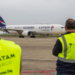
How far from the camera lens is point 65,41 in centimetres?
232

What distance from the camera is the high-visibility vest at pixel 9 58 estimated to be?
151 centimetres

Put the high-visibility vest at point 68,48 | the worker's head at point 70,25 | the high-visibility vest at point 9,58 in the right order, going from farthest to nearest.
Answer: the worker's head at point 70,25
the high-visibility vest at point 68,48
the high-visibility vest at point 9,58

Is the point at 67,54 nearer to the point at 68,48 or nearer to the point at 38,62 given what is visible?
the point at 68,48

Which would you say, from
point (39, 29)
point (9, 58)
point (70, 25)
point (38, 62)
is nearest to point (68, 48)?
point (70, 25)

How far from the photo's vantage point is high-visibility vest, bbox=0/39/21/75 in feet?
4.94

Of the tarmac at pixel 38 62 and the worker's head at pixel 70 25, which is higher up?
the worker's head at pixel 70 25

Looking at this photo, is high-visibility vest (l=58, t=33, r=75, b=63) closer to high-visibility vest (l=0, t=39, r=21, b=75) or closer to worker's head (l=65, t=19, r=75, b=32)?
worker's head (l=65, t=19, r=75, b=32)

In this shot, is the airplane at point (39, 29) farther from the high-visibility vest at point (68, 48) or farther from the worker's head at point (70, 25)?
the high-visibility vest at point (68, 48)

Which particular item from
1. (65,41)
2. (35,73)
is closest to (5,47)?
(65,41)

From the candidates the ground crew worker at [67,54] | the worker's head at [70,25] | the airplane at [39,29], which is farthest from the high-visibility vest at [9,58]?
the airplane at [39,29]

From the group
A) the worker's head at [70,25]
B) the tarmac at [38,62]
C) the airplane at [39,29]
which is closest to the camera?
the worker's head at [70,25]

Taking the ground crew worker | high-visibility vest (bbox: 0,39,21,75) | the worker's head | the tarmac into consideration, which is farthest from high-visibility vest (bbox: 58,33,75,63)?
the tarmac

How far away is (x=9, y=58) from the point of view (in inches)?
61.1

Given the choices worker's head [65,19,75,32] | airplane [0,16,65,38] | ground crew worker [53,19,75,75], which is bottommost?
airplane [0,16,65,38]
